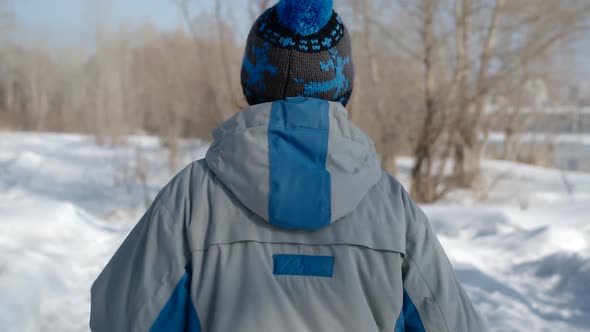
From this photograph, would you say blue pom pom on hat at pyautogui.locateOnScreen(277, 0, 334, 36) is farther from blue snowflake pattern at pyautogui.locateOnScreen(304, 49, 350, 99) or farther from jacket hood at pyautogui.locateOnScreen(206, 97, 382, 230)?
jacket hood at pyautogui.locateOnScreen(206, 97, 382, 230)

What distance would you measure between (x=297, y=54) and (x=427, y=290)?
23.6 inches

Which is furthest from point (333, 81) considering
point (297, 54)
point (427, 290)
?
point (427, 290)

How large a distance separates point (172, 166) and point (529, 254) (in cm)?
1096

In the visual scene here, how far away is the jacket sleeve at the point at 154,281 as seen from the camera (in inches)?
41.8

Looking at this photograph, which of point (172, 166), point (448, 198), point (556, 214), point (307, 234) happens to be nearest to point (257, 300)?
point (307, 234)

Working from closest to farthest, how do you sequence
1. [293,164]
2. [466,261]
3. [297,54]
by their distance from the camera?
[293,164] → [297,54] → [466,261]

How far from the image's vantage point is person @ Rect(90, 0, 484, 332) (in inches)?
41.3

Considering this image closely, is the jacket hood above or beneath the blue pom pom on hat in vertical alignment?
beneath

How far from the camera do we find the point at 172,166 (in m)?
14.5

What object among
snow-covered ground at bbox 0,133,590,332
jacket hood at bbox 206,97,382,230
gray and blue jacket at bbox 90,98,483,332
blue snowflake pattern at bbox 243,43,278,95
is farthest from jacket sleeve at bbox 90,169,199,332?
snow-covered ground at bbox 0,133,590,332

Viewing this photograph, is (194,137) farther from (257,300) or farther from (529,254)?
(257,300)

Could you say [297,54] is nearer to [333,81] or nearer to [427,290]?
[333,81]

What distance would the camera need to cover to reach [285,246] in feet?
3.53

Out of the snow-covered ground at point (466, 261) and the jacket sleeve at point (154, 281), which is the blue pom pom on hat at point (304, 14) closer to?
the jacket sleeve at point (154, 281)
